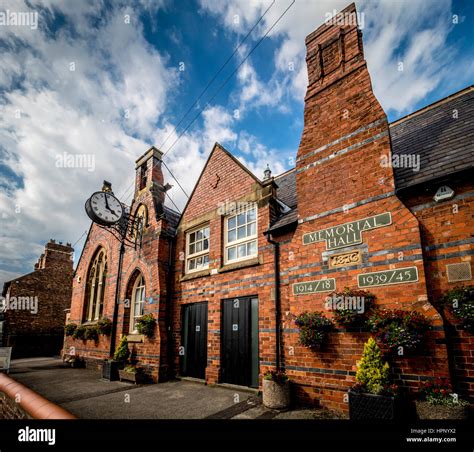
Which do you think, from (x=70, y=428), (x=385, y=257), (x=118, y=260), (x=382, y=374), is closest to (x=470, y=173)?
(x=385, y=257)

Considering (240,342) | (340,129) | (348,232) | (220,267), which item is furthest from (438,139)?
(240,342)

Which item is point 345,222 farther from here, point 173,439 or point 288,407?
point 173,439

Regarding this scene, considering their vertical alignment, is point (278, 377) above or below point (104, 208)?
below

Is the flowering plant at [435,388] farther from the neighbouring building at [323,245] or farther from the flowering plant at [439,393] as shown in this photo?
the neighbouring building at [323,245]

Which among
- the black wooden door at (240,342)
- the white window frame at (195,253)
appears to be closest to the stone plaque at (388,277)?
the black wooden door at (240,342)

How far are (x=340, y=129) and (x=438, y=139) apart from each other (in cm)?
205

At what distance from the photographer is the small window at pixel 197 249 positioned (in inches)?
372

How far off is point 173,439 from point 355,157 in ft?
19.8

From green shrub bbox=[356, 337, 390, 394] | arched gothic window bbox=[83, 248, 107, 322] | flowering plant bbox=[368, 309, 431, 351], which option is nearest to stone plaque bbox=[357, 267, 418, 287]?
flowering plant bbox=[368, 309, 431, 351]

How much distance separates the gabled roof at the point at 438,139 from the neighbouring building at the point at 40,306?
2361 cm

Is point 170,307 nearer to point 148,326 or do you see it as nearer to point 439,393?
point 148,326

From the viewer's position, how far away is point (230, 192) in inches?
353

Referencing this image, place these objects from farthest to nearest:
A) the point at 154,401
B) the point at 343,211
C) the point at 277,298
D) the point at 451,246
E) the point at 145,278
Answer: the point at 145,278 < the point at 277,298 < the point at 154,401 < the point at 343,211 < the point at 451,246

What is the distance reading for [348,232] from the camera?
18.4 ft
